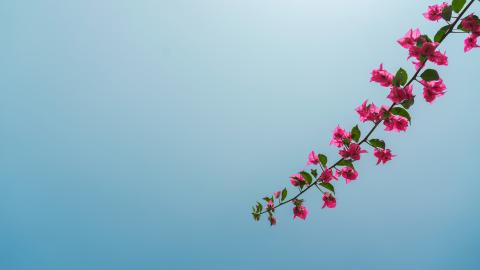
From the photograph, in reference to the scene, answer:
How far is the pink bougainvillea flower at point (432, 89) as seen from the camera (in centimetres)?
290

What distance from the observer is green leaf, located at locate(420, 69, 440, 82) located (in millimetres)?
2719

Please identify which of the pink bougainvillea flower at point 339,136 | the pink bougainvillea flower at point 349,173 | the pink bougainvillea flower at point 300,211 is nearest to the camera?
the pink bougainvillea flower at point 339,136

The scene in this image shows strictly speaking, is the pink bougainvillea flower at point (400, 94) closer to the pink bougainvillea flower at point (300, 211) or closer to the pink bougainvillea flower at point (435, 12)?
the pink bougainvillea flower at point (435, 12)

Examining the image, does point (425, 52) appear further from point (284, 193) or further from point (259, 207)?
point (259, 207)

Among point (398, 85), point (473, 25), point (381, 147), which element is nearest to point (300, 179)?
point (381, 147)

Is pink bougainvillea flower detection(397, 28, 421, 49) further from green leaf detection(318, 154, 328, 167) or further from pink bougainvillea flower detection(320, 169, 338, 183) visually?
pink bougainvillea flower detection(320, 169, 338, 183)

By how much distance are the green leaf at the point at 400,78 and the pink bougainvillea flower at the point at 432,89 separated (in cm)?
28

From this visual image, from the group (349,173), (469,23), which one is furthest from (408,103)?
(349,173)

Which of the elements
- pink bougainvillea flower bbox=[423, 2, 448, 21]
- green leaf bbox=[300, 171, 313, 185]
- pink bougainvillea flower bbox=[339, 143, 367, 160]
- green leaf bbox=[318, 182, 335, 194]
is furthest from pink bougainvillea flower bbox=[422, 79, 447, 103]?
green leaf bbox=[300, 171, 313, 185]

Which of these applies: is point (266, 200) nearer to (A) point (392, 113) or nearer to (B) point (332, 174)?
(B) point (332, 174)

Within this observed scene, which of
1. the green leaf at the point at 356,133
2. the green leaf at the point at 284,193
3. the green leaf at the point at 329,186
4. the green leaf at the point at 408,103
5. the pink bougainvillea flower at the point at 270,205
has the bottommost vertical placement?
the green leaf at the point at 408,103

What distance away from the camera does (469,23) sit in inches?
104

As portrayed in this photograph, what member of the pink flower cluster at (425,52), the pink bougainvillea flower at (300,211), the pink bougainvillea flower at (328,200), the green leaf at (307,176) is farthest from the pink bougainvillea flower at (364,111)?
the pink bougainvillea flower at (300,211)

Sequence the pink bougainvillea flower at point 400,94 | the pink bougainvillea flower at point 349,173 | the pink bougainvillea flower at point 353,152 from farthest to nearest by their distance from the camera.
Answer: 1. the pink bougainvillea flower at point 349,173
2. the pink bougainvillea flower at point 353,152
3. the pink bougainvillea flower at point 400,94
